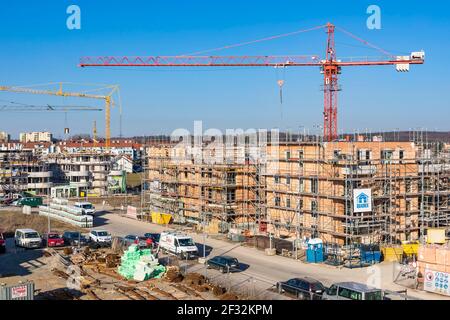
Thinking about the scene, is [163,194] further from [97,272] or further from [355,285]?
[355,285]

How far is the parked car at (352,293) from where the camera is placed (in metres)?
15.6

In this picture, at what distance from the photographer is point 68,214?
3697 centimetres

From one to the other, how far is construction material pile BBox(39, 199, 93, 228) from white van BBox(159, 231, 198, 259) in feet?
34.4

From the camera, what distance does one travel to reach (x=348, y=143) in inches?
1062

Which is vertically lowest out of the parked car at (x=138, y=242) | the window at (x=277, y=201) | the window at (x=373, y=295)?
the parked car at (x=138, y=242)

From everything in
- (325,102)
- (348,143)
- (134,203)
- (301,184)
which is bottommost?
(134,203)

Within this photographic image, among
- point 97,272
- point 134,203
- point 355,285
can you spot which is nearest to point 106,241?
point 97,272

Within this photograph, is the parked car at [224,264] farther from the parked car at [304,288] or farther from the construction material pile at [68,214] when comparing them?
the construction material pile at [68,214]

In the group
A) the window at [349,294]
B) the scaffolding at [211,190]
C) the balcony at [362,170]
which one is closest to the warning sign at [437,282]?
the window at [349,294]

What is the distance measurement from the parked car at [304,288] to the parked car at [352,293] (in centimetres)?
26

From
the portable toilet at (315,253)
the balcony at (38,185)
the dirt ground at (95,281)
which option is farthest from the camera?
the balcony at (38,185)

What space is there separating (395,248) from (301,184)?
20.3 feet

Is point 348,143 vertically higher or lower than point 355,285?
higher
